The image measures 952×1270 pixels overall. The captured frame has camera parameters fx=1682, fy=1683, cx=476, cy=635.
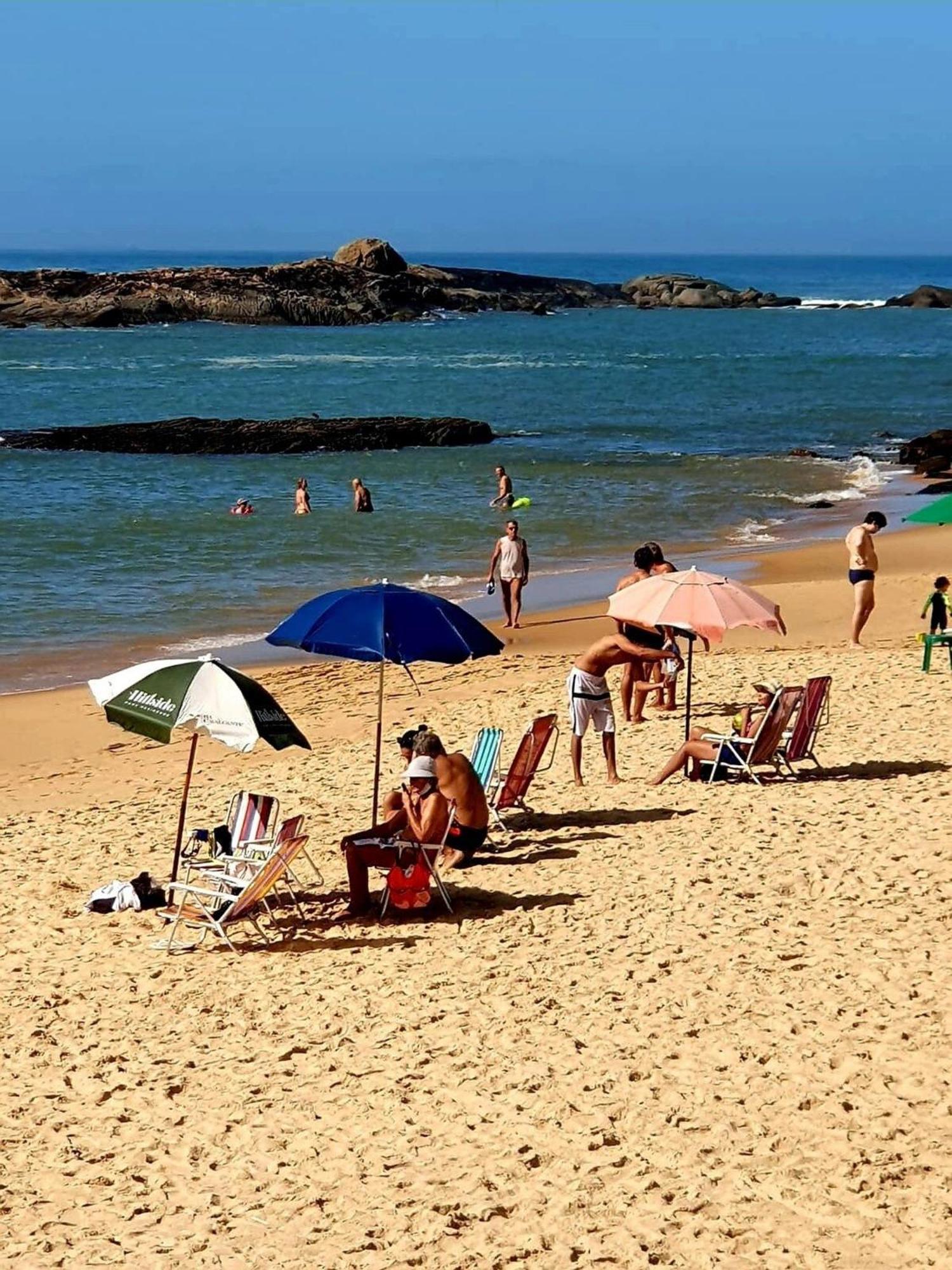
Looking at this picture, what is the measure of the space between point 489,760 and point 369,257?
93837mm

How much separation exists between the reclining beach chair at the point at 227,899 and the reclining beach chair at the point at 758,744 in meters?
3.36

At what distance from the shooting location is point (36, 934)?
940 cm

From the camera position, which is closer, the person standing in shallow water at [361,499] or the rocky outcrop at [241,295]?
the person standing in shallow water at [361,499]

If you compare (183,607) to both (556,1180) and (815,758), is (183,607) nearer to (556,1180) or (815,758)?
(815,758)

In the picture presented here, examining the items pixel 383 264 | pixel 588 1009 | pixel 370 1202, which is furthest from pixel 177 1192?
pixel 383 264

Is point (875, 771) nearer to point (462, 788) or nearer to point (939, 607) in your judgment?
point (462, 788)

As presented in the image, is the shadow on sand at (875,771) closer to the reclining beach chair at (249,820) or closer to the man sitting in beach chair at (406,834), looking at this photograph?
the man sitting in beach chair at (406,834)

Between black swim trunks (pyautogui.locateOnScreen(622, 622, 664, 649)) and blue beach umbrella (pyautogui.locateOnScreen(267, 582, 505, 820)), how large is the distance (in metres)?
2.96

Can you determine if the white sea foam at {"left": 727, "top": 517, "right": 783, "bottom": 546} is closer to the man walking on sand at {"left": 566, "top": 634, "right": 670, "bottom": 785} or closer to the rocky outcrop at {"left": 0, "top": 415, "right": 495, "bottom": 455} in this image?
the rocky outcrop at {"left": 0, "top": 415, "right": 495, "bottom": 455}

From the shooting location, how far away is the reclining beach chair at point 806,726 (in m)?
11.5

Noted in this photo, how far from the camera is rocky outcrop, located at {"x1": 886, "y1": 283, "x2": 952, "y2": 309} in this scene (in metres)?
116

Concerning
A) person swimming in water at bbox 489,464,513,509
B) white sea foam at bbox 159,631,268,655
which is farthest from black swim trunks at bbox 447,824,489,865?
person swimming in water at bbox 489,464,513,509

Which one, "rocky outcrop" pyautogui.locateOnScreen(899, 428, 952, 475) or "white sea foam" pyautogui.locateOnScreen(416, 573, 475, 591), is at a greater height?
"rocky outcrop" pyautogui.locateOnScreen(899, 428, 952, 475)

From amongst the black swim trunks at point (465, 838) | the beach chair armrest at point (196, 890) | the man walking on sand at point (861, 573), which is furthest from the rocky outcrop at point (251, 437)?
the beach chair armrest at point (196, 890)
